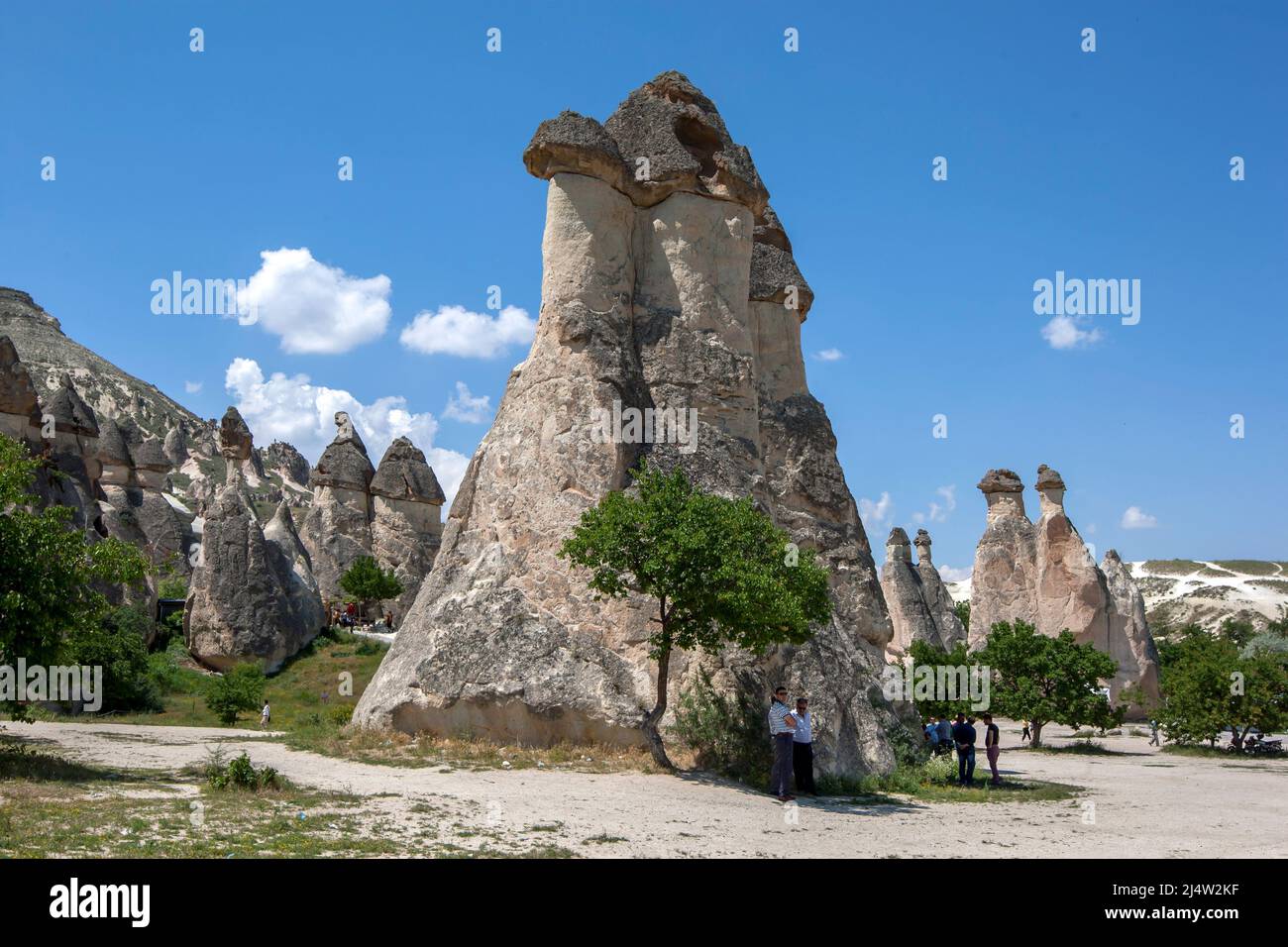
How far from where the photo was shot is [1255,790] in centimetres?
1733

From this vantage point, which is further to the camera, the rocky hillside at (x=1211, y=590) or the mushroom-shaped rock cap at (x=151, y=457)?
the rocky hillside at (x=1211, y=590)

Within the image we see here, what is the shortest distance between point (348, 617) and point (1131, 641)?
2905 cm

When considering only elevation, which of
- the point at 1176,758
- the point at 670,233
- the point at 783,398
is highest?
the point at 670,233

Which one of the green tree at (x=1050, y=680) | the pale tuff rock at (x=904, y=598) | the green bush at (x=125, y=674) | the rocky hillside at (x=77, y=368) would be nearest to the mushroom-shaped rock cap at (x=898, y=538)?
the pale tuff rock at (x=904, y=598)

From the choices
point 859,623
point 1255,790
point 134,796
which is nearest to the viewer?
point 134,796

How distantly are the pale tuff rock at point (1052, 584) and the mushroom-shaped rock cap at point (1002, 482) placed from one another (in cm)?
4

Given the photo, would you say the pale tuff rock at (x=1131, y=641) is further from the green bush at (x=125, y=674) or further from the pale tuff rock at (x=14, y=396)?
the pale tuff rock at (x=14, y=396)

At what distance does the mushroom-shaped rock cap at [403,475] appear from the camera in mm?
41812

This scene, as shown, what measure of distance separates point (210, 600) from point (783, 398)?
1821 cm

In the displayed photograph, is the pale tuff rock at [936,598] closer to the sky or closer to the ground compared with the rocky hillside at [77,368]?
closer to the ground

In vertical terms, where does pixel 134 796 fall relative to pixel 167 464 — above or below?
below

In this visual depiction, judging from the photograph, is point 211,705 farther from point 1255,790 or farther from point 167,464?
point 167,464
